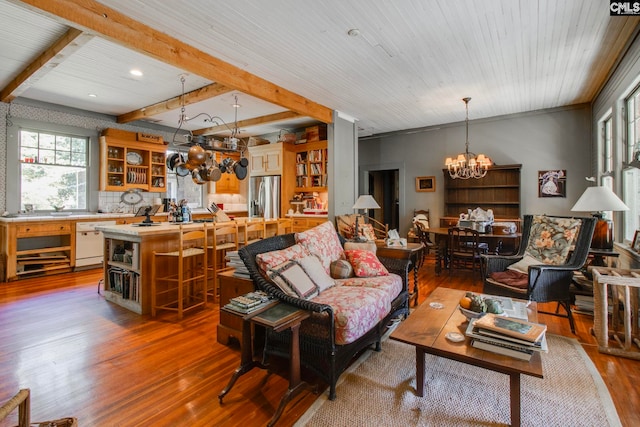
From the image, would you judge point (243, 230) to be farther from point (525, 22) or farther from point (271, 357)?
point (525, 22)

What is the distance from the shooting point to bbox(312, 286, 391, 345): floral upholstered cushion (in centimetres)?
205

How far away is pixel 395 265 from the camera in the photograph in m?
3.22

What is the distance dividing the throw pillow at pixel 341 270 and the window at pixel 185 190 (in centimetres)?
547

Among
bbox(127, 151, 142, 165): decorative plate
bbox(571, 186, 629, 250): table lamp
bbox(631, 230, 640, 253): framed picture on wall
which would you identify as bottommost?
bbox(631, 230, 640, 253): framed picture on wall

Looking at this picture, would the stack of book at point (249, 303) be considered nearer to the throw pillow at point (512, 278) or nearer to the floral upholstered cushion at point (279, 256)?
the floral upholstered cushion at point (279, 256)

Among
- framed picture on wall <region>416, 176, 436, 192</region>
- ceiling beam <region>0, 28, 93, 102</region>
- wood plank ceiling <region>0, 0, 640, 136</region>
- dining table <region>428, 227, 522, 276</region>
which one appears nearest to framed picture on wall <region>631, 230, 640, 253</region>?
dining table <region>428, 227, 522, 276</region>

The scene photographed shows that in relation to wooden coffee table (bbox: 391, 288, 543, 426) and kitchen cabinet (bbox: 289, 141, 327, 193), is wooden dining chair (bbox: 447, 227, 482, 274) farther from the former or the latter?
kitchen cabinet (bbox: 289, 141, 327, 193)

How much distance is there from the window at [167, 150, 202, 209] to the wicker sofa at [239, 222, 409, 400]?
553cm

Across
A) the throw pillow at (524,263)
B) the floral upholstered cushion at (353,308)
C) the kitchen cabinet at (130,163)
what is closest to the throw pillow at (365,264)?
the floral upholstered cushion at (353,308)

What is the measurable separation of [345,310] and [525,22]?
2.95m

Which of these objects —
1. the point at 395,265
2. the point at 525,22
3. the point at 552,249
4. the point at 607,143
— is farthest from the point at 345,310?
the point at 607,143

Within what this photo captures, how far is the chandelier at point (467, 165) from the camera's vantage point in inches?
215

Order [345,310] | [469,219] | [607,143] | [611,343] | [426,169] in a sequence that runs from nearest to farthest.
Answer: [345,310], [611,343], [607,143], [469,219], [426,169]

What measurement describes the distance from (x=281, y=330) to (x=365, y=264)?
5.02 ft
